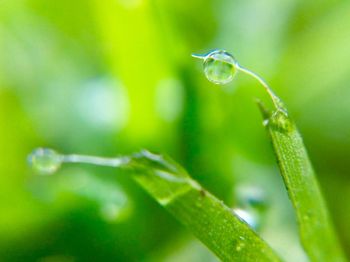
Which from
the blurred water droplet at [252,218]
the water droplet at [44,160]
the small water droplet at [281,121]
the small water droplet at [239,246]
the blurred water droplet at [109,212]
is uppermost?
the blurred water droplet at [252,218]

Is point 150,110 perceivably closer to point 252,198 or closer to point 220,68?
point 252,198

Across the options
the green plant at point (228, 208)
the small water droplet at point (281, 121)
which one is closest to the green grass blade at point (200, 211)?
the green plant at point (228, 208)

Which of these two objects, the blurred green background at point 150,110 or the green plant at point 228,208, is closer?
the green plant at point 228,208

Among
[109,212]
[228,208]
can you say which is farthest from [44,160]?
[228,208]

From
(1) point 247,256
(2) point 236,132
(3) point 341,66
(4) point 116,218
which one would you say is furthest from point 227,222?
(3) point 341,66

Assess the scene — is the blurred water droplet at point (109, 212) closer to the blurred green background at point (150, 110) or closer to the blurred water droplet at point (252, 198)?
the blurred green background at point (150, 110)

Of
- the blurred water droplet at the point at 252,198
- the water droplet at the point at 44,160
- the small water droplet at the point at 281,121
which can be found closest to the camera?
the small water droplet at the point at 281,121

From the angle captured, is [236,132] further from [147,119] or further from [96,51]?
[96,51]

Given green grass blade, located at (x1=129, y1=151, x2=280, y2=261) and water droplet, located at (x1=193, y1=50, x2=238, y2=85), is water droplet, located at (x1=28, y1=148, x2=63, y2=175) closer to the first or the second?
green grass blade, located at (x1=129, y1=151, x2=280, y2=261)
